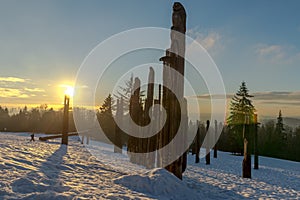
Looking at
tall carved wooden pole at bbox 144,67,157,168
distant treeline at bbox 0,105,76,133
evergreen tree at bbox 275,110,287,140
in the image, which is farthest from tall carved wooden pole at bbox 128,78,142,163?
distant treeline at bbox 0,105,76,133

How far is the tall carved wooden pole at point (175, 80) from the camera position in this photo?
732 cm

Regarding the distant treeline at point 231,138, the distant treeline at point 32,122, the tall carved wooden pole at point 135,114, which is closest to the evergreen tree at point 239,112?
the distant treeline at point 231,138

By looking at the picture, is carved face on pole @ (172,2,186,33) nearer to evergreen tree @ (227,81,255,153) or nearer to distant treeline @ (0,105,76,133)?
evergreen tree @ (227,81,255,153)

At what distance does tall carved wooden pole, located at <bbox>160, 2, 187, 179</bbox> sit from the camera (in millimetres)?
7320

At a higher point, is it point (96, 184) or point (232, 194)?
point (96, 184)

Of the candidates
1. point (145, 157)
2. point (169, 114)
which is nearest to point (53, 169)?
point (169, 114)

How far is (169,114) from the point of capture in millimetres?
7402

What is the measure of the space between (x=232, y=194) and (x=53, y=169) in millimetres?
5143

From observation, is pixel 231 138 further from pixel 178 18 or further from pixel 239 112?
pixel 178 18

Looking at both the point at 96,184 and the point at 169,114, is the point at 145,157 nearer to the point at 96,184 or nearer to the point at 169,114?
the point at 169,114

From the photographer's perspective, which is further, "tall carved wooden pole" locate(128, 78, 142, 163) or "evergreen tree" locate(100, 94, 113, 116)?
"evergreen tree" locate(100, 94, 113, 116)

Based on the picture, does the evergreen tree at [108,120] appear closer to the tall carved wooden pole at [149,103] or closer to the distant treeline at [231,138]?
the distant treeline at [231,138]

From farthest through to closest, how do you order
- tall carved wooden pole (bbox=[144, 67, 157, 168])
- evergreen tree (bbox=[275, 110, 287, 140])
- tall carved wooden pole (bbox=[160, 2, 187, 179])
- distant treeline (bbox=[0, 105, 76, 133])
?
1. distant treeline (bbox=[0, 105, 76, 133])
2. evergreen tree (bbox=[275, 110, 287, 140])
3. tall carved wooden pole (bbox=[144, 67, 157, 168])
4. tall carved wooden pole (bbox=[160, 2, 187, 179])

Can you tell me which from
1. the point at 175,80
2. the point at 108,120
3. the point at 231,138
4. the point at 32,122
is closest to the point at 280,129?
the point at 231,138
